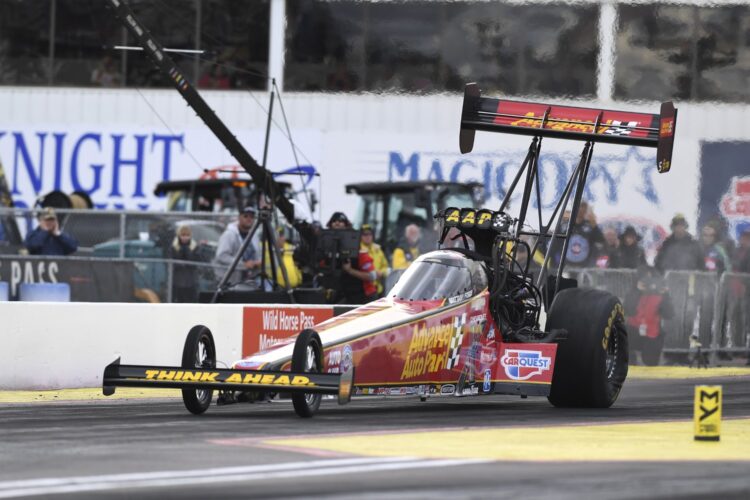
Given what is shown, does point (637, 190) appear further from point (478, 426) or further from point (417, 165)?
point (478, 426)

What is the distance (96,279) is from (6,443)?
10.8 m

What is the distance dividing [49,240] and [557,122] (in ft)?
27.9

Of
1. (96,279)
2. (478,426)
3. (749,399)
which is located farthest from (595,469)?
(96,279)

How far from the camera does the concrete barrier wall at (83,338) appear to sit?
16344mm

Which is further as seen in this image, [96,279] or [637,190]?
[637,190]

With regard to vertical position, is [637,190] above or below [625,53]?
below

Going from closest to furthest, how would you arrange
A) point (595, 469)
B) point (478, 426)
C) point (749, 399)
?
point (595, 469) → point (478, 426) → point (749, 399)

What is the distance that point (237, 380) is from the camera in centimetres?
1145

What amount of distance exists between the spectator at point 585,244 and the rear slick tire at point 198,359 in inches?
568

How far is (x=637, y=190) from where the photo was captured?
33.2 m

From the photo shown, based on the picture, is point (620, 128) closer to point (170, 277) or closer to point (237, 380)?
point (237, 380)

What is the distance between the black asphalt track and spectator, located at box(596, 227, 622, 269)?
531 inches

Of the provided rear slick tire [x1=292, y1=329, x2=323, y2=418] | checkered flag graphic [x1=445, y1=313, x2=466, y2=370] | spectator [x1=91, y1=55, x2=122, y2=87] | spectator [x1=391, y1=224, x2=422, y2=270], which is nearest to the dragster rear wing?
checkered flag graphic [x1=445, y1=313, x2=466, y2=370]

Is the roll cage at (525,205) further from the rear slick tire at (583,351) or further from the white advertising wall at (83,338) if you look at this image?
the white advertising wall at (83,338)
